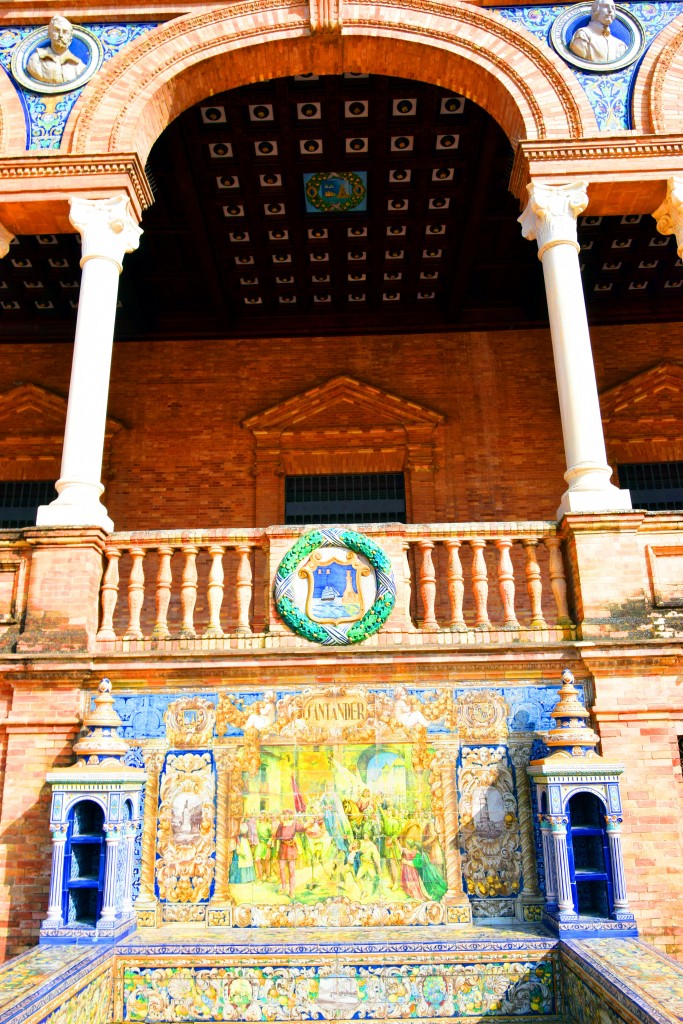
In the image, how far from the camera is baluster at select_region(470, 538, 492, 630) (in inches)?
286

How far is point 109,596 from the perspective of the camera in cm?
743

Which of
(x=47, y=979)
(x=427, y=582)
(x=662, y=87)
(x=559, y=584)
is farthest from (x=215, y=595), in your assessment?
(x=662, y=87)

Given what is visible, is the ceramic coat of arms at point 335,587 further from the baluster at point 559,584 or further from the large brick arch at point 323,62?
the large brick arch at point 323,62

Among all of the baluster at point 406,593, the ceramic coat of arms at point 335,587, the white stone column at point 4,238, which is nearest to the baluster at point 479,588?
the baluster at point 406,593

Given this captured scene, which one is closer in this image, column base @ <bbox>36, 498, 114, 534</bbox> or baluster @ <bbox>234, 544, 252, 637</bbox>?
baluster @ <bbox>234, 544, 252, 637</bbox>

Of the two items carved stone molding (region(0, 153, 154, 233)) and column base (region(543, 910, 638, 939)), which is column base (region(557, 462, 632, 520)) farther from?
carved stone molding (region(0, 153, 154, 233))

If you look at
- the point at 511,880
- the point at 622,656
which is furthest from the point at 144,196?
the point at 511,880

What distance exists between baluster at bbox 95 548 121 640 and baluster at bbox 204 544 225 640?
820 millimetres

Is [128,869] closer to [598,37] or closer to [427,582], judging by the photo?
[427,582]

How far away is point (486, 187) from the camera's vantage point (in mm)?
10727

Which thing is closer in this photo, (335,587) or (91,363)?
(335,587)

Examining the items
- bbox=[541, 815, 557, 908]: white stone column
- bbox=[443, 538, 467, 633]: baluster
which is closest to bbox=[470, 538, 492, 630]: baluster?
bbox=[443, 538, 467, 633]: baluster

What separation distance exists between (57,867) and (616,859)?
403cm

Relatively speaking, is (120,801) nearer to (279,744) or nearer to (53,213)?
(279,744)
